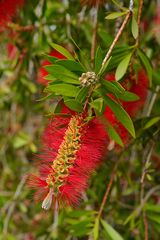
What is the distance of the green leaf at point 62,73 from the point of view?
94cm

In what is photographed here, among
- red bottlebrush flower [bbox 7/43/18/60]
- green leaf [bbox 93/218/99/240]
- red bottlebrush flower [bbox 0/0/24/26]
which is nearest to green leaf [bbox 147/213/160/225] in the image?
green leaf [bbox 93/218/99/240]

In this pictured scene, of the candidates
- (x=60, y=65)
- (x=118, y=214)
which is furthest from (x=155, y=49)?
(x=60, y=65)

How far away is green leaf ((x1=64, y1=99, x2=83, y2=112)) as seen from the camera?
2.98 feet

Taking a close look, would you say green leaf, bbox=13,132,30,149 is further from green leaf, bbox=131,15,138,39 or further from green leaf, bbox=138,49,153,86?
green leaf, bbox=131,15,138,39

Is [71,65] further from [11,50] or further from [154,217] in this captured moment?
[11,50]

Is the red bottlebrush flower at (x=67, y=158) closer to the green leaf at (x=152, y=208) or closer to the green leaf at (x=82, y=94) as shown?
the green leaf at (x=82, y=94)

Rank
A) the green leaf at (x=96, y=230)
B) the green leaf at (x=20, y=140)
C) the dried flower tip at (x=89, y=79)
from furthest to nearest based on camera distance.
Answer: the green leaf at (x=20, y=140), the green leaf at (x=96, y=230), the dried flower tip at (x=89, y=79)

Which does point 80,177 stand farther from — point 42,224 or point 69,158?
point 42,224

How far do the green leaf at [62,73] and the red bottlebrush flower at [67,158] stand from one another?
2.6 inches

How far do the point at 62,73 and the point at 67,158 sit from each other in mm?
155

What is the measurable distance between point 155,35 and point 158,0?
Result: 21 centimetres

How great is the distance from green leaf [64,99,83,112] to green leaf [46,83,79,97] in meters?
0.03

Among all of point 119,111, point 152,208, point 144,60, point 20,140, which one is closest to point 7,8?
point 144,60

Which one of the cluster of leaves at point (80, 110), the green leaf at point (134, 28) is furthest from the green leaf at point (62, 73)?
the green leaf at point (134, 28)
